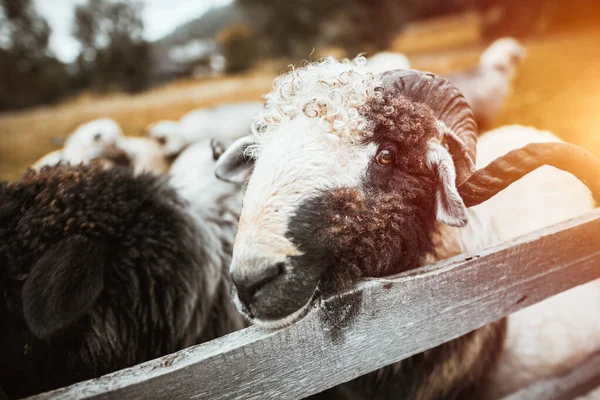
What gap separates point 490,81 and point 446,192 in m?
8.04

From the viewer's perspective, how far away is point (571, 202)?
A: 321 cm

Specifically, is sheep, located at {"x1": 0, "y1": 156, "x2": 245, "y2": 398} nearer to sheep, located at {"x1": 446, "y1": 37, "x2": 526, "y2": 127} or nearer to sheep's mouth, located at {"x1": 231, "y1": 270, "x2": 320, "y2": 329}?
sheep's mouth, located at {"x1": 231, "y1": 270, "x2": 320, "y2": 329}

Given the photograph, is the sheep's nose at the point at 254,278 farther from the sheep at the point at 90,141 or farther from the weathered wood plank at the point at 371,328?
the sheep at the point at 90,141

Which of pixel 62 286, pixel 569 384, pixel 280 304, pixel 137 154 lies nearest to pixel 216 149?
pixel 62 286

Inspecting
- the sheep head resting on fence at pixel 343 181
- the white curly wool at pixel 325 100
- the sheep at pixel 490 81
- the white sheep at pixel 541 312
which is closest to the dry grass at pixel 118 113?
the sheep at pixel 490 81

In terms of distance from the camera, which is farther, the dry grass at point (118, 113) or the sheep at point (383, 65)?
the dry grass at point (118, 113)

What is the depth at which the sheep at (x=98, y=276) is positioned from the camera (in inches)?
68.8

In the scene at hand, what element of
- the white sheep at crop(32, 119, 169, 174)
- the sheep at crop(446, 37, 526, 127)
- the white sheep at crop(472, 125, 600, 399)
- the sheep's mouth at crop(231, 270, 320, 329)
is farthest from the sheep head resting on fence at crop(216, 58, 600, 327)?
the sheep at crop(446, 37, 526, 127)

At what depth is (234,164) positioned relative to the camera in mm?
2240

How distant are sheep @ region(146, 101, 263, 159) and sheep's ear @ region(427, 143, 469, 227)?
3818 millimetres

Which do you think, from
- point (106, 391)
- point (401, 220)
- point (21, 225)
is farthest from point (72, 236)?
point (401, 220)

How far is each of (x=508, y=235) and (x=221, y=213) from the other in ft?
7.02

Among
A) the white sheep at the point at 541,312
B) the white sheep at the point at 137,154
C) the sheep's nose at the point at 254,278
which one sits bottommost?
the white sheep at the point at 541,312

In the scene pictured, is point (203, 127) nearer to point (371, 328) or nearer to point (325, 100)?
point (325, 100)
